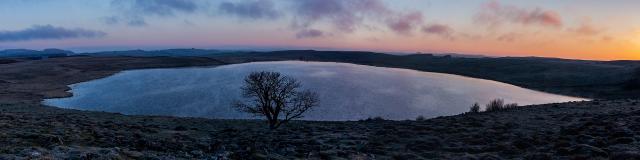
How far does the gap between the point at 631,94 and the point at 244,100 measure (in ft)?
195

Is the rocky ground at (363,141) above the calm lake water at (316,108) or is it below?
above

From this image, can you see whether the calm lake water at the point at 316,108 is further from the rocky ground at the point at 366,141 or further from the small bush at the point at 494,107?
the rocky ground at the point at 366,141

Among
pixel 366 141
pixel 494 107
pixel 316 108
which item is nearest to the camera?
pixel 366 141

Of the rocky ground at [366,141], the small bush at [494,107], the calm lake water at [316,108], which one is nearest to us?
the rocky ground at [366,141]

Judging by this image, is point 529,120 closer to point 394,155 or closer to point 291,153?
point 394,155

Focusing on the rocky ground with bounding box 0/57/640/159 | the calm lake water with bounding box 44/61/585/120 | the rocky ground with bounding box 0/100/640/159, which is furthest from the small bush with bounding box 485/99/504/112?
the rocky ground with bounding box 0/100/640/159

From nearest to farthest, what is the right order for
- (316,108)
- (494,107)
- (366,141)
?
1. (366,141)
2. (494,107)
3. (316,108)

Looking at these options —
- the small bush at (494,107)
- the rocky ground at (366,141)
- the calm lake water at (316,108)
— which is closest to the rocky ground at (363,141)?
the rocky ground at (366,141)

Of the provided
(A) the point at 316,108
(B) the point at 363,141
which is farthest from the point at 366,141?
(A) the point at 316,108

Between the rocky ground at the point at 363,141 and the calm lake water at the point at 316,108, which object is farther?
the calm lake water at the point at 316,108

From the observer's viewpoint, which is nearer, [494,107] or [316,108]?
[494,107]

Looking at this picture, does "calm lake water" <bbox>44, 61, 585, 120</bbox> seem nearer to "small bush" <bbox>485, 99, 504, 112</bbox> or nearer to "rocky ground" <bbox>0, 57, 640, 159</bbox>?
"small bush" <bbox>485, 99, 504, 112</bbox>

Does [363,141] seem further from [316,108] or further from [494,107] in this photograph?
[316,108]

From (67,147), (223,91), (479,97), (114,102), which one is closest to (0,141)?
(67,147)
